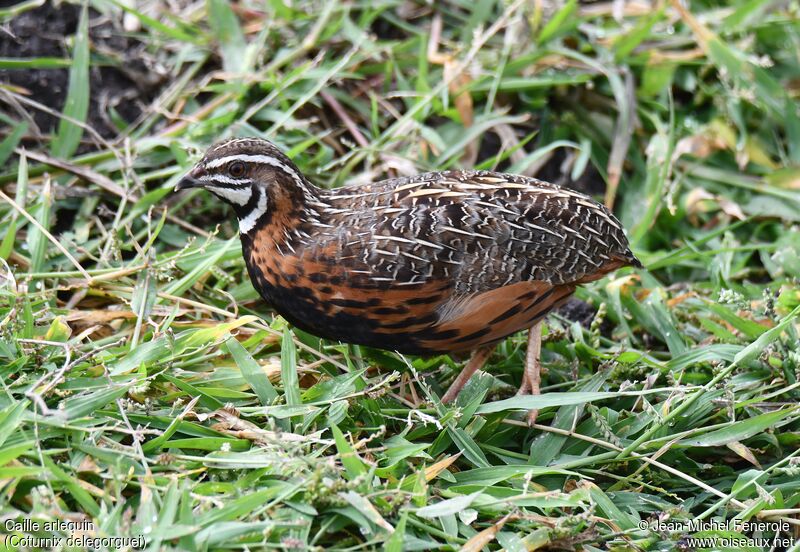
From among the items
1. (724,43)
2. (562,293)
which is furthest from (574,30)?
(562,293)

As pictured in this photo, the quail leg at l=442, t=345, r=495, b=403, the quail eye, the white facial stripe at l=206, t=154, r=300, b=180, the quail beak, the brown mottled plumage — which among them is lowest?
the quail leg at l=442, t=345, r=495, b=403

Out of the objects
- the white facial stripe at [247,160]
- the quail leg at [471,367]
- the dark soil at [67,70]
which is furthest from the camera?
the dark soil at [67,70]

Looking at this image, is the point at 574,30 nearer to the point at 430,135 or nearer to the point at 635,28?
the point at 635,28

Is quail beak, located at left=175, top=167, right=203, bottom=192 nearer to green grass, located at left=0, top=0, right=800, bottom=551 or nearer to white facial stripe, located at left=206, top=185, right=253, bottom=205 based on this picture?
white facial stripe, located at left=206, top=185, right=253, bottom=205

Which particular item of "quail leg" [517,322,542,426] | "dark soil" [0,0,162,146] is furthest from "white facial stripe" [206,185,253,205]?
"dark soil" [0,0,162,146]

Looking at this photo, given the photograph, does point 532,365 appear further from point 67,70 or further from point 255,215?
point 67,70

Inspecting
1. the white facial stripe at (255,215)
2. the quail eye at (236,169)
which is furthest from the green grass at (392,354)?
the quail eye at (236,169)

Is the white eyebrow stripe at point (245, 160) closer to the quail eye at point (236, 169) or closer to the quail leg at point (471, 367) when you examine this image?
the quail eye at point (236, 169)
